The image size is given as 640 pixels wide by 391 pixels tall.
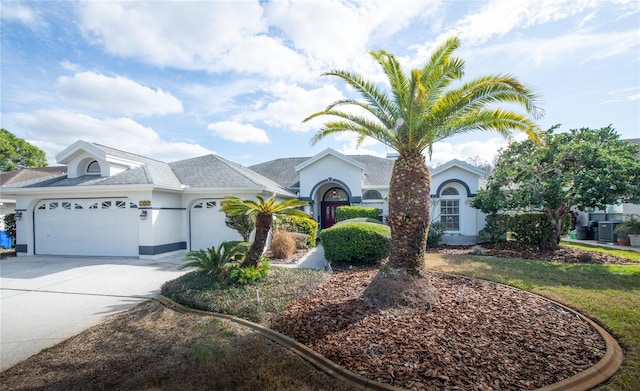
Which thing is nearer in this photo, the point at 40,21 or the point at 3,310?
the point at 3,310

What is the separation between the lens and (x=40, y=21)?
8203 mm

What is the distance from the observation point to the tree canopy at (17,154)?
30.7 meters

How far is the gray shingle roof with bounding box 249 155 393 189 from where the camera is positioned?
18.2m

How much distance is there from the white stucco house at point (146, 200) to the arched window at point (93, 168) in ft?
0.15

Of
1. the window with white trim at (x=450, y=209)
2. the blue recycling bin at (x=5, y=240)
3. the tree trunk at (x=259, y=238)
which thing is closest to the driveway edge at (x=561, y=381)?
the tree trunk at (x=259, y=238)

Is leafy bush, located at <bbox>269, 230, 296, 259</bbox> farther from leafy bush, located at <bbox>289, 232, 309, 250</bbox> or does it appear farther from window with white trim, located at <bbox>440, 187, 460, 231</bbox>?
window with white trim, located at <bbox>440, 187, 460, 231</bbox>

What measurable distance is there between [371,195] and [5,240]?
68.0 feet

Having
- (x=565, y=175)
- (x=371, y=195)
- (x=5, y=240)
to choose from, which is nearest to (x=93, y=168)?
(x=5, y=240)

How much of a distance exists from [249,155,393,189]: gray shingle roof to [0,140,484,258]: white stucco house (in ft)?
6.90

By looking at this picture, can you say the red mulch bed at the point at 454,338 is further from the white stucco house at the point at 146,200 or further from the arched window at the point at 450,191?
the arched window at the point at 450,191

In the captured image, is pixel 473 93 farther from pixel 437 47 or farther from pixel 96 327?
pixel 96 327

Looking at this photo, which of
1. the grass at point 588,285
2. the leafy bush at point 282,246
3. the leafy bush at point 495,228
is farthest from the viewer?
the leafy bush at point 495,228

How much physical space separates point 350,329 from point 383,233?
5.07 m

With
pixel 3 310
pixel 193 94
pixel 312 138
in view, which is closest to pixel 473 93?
pixel 312 138
